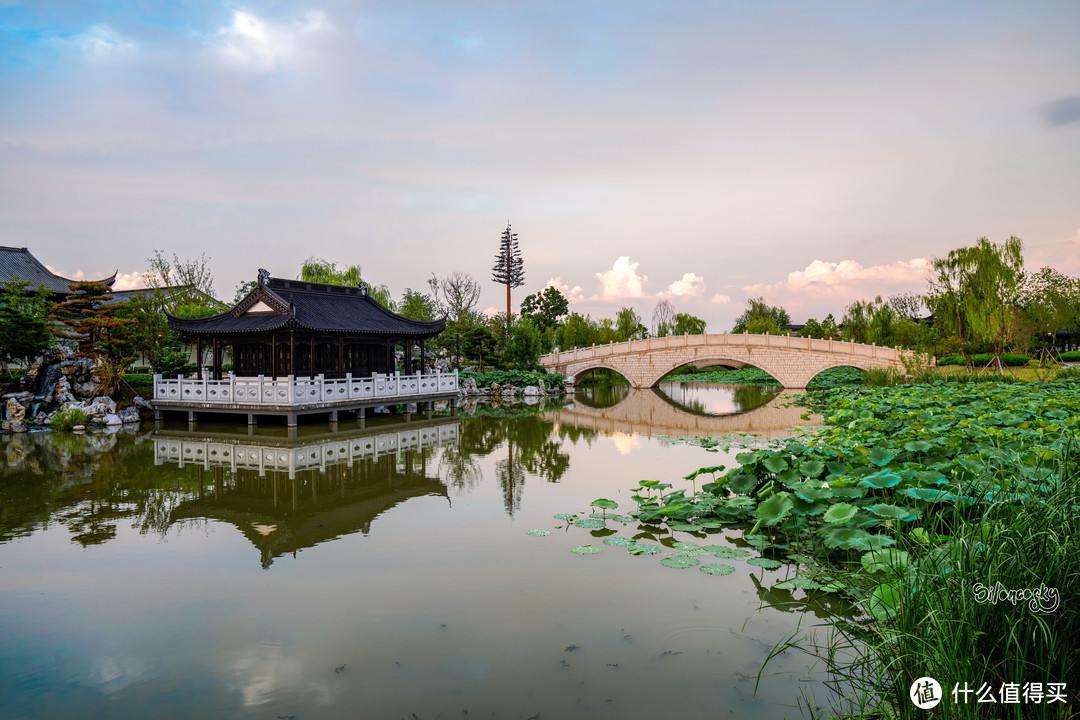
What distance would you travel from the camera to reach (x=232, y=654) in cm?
361

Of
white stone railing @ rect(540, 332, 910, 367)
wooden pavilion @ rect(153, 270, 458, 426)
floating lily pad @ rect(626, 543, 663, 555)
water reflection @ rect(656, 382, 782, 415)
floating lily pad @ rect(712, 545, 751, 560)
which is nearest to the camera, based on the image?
floating lily pad @ rect(712, 545, 751, 560)

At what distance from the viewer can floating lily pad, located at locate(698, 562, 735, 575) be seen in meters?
4.75

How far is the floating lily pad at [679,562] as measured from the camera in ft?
16.2

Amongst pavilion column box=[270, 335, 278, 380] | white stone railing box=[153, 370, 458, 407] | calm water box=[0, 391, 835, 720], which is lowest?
calm water box=[0, 391, 835, 720]

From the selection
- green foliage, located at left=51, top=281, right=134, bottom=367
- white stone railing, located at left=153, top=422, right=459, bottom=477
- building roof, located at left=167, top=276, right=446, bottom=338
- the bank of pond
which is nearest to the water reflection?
building roof, located at left=167, top=276, right=446, bottom=338


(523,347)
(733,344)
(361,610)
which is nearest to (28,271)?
(523,347)

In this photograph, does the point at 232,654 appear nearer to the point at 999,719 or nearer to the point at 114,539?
the point at 114,539

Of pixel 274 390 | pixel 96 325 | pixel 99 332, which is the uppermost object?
pixel 96 325

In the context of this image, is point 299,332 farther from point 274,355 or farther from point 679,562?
point 679,562

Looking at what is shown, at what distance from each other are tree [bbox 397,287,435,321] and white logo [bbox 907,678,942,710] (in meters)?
26.5

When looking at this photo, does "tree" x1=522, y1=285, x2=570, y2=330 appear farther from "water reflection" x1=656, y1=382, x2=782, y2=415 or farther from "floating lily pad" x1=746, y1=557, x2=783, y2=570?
Result: "floating lily pad" x1=746, y1=557, x2=783, y2=570

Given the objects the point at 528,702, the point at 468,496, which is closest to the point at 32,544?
the point at 468,496

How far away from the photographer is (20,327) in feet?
51.0

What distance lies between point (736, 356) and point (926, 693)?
1009 inches
